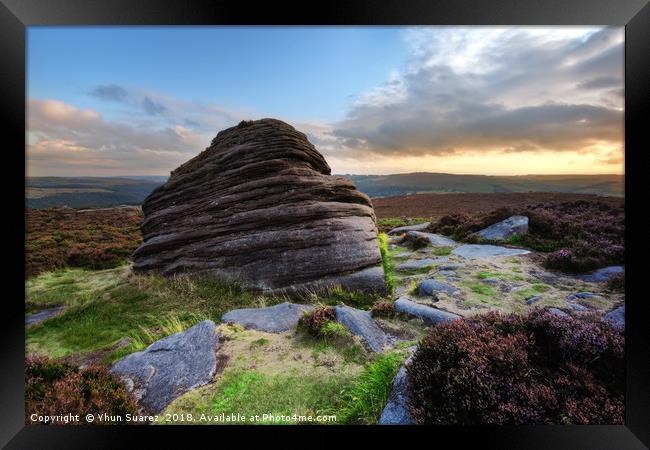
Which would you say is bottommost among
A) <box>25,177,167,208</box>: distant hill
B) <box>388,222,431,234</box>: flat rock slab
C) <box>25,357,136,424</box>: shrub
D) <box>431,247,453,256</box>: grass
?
<box>25,357,136,424</box>: shrub

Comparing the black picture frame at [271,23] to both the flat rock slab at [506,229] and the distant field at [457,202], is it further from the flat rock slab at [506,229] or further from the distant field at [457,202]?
the flat rock slab at [506,229]

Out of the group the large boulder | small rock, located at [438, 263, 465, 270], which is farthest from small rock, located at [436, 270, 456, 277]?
the large boulder

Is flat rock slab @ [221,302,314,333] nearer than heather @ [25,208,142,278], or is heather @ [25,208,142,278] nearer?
flat rock slab @ [221,302,314,333]

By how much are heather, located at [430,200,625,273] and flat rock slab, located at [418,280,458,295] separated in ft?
11.5

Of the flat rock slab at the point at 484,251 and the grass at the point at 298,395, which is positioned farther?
the flat rock slab at the point at 484,251

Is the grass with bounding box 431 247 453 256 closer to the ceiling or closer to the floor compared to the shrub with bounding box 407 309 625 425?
closer to the ceiling

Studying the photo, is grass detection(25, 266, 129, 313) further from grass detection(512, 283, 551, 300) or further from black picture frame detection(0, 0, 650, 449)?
grass detection(512, 283, 551, 300)

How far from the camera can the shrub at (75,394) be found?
4070 millimetres

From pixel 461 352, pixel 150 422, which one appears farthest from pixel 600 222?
pixel 150 422

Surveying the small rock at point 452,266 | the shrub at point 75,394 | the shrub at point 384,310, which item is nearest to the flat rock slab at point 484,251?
the small rock at point 452,266

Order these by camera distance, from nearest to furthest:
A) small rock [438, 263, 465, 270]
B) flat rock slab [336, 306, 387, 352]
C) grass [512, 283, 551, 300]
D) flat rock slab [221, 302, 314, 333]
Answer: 1. flat rock slab [336, 306, 387, 352]
2. flat rock slab [221, 302, 314, 333]
3. grass [512, 283, 551, 300]
4. small rock [438, 263, 465, 270]

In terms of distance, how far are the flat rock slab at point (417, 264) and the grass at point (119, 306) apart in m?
5.43

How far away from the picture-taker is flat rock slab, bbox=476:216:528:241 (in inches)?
465
